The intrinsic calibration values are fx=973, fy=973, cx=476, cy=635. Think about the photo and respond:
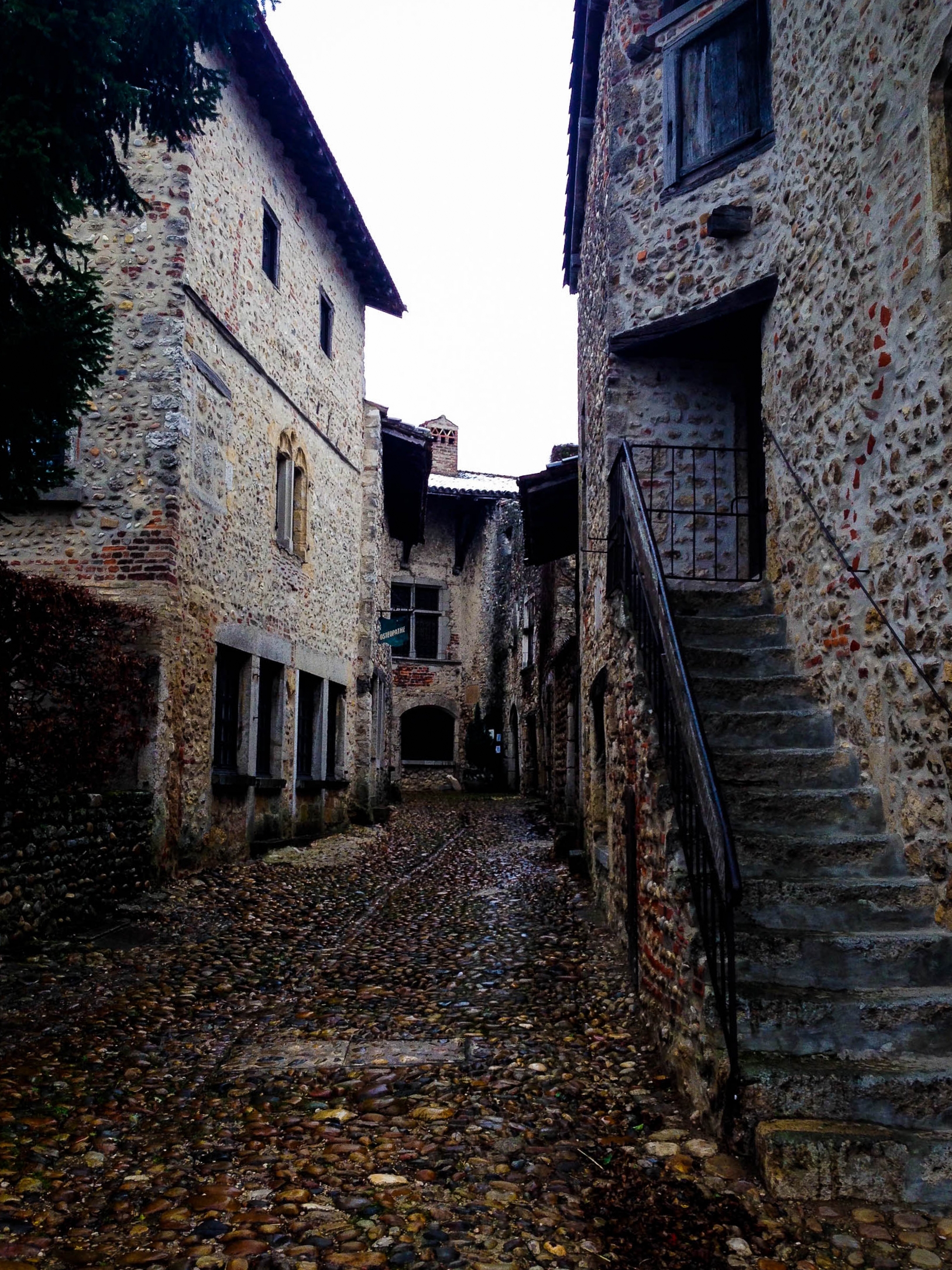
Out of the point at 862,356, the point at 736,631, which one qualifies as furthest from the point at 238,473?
the point at 862,356

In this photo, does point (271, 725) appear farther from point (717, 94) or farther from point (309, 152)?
point (717, 94)

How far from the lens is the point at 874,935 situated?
393 centimetres

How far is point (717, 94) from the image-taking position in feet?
24.4

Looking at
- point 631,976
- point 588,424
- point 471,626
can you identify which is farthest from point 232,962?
point 471,626

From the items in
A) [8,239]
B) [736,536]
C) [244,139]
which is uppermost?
[244,139]

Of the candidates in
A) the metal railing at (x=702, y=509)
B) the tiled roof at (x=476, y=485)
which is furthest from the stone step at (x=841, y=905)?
the tiled roof at (x=476, y=485)

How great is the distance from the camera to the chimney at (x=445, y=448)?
29.7 m

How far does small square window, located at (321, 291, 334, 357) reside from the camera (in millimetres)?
14422

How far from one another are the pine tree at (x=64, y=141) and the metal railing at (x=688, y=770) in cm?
310

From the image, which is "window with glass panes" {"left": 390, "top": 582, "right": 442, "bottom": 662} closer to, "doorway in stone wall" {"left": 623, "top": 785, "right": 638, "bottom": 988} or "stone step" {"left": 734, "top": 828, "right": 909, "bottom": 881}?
"doorway in stone wall" {"left": 623, "top": 785, "right": 638, "bottom": 988}

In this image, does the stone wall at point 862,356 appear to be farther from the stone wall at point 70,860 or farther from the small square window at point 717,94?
the stone wall at point 70,860

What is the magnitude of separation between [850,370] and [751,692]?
182 cm

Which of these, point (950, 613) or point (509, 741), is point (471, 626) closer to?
point (509, 741)

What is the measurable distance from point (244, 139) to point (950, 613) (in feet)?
33.2
